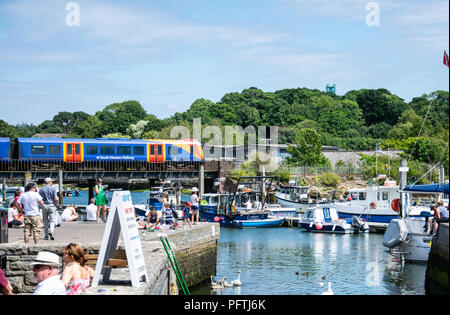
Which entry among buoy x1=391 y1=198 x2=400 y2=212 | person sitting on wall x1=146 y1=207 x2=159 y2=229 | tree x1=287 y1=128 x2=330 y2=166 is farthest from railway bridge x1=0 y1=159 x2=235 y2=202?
person sitting on wall x1=146 y1=207 x2=159 y2=229

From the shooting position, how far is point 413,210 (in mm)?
38750

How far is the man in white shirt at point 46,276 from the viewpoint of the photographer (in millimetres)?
7898

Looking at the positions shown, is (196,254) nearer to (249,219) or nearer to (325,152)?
(249,219)

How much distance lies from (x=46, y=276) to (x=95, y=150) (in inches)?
2174

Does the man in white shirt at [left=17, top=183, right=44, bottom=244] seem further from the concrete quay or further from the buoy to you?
the buoy

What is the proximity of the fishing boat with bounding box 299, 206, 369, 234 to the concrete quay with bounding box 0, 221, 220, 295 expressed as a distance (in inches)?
826

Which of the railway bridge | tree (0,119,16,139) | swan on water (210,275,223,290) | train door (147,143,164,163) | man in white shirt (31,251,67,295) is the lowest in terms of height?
swan on water (210,275,223,290)

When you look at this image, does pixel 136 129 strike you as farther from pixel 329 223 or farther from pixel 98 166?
pixel 329 223

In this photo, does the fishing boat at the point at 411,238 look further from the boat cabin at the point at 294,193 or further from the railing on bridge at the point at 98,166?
the railing on bridge at the point at 98,166

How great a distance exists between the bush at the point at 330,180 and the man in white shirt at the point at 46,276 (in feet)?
230

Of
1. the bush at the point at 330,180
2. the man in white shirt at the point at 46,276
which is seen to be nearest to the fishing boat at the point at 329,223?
the bush at the point at 330,180

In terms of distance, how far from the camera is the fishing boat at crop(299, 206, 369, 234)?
4278 cm

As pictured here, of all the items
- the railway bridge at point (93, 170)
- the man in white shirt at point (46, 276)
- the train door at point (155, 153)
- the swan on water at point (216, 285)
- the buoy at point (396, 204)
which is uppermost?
the train door at point (155, 153)

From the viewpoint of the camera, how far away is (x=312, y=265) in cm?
2933
